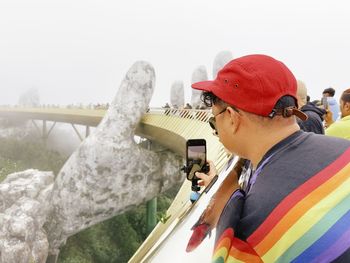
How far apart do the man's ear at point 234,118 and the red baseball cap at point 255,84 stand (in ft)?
0.09

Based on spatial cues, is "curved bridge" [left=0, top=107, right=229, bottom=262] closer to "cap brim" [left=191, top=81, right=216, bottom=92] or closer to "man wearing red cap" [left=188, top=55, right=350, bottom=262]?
"cap brim" [left=191, top=81, right=216, bottom=92]

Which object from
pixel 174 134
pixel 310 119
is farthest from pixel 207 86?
pixel 174 134

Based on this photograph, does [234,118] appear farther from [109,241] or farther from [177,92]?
[177,92]

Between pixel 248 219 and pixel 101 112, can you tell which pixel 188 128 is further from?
pixel 101 112

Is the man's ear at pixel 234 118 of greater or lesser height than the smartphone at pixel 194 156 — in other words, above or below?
above

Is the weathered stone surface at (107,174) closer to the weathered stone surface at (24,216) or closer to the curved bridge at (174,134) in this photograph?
the weathered stone surface at (24,216)

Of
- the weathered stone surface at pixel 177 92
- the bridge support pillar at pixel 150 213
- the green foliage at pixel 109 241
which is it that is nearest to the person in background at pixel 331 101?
the green foliage at pixel 109 241

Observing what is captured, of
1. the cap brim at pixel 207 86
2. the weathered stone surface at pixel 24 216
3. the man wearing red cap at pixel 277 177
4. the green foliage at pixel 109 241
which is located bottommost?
the green foliage at pixel 109 241

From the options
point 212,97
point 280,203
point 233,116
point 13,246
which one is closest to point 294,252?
point 280,203

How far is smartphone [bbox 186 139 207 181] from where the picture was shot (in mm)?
2178

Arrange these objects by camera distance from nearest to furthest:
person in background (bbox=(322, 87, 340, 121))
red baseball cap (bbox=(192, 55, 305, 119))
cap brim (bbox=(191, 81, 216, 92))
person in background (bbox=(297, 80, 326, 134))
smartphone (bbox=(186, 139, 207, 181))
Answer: red baseball cap (bbox=(192, 55, 305, 119)) < cap brim (bbox=(191, 81, 216, 92)) < smartphone (bbox=(186, 139, 207, 181)) < person in background (bbox=(297, 80, 326, 134)) < person in background (bbox=(322, 87, 340, 121))

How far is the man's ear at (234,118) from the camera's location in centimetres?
130

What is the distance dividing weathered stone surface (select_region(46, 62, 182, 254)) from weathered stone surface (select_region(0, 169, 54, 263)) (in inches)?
29.2

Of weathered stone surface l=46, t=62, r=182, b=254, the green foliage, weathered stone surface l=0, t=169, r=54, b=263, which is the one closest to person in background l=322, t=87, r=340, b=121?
weathered stone surface l=46, t=62, r=182, b=254
